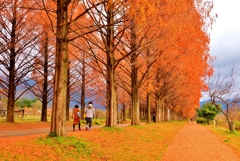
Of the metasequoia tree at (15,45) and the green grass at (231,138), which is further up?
the metasequoia tree at (15,45)

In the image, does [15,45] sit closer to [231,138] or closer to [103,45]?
[103,45]

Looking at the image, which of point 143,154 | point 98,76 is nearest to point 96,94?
point 98,76

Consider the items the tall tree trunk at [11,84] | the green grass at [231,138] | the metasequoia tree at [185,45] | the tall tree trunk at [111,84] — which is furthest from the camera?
the tall tree trunk at [11,84]

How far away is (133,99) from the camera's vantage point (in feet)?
60.5

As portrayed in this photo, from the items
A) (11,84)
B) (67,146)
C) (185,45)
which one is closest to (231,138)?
(185,45)

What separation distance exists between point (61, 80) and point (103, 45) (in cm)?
720

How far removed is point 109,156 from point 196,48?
8967 mm

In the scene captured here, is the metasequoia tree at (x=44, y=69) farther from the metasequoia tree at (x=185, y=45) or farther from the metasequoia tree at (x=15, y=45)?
the metasequoia tree at (x=185, y=45)

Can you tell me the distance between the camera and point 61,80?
8320 millimetres

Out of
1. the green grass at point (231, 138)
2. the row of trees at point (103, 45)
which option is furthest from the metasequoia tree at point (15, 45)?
the green grass at point (231, 138)

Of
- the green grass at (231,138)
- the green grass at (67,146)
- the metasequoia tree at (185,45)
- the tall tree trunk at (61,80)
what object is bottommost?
the green grass at (231,138)

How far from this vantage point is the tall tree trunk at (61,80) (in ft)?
26.9

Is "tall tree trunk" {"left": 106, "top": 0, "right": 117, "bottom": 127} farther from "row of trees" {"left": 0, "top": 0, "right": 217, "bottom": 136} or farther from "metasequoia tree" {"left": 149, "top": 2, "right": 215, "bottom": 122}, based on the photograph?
"metasequoia tree" {"left": 149, "top": 2, "right": 215, "bottom": 122}

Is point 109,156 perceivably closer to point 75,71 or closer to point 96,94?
point 75,71
